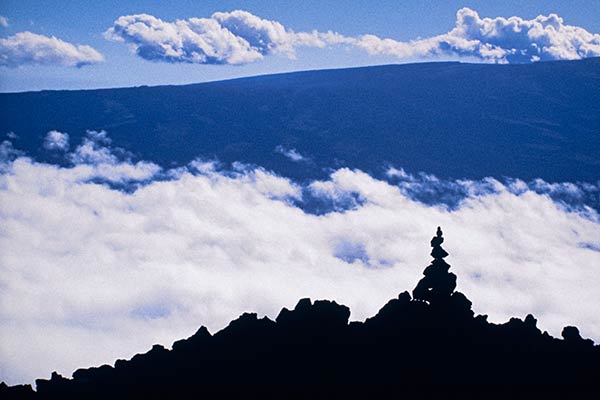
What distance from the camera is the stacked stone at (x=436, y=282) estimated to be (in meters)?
38.7

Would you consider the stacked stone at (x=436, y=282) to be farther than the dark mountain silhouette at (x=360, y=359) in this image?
Yes

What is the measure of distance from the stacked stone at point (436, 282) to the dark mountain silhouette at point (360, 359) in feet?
0.24

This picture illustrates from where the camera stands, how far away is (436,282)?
127ft

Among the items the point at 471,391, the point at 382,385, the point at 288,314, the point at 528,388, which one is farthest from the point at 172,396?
the point at 528,388

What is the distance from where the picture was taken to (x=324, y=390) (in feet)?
111

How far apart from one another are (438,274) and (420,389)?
8888mm

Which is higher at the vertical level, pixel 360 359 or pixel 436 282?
pixel 436 282

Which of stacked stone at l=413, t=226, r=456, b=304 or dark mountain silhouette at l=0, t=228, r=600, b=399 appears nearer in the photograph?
dark mountain silhouette at l=0, t=228, r=600, b=399

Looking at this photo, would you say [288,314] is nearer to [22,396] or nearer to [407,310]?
[407,310]

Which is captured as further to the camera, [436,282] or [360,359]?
[436,282]

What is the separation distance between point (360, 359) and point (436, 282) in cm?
799

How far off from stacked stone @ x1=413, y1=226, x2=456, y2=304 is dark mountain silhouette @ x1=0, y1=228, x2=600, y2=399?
0.24 feet

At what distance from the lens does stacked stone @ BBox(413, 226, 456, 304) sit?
38.7 m

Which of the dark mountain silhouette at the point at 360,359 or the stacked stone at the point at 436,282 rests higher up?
the stacked stone at the point at 436,282
